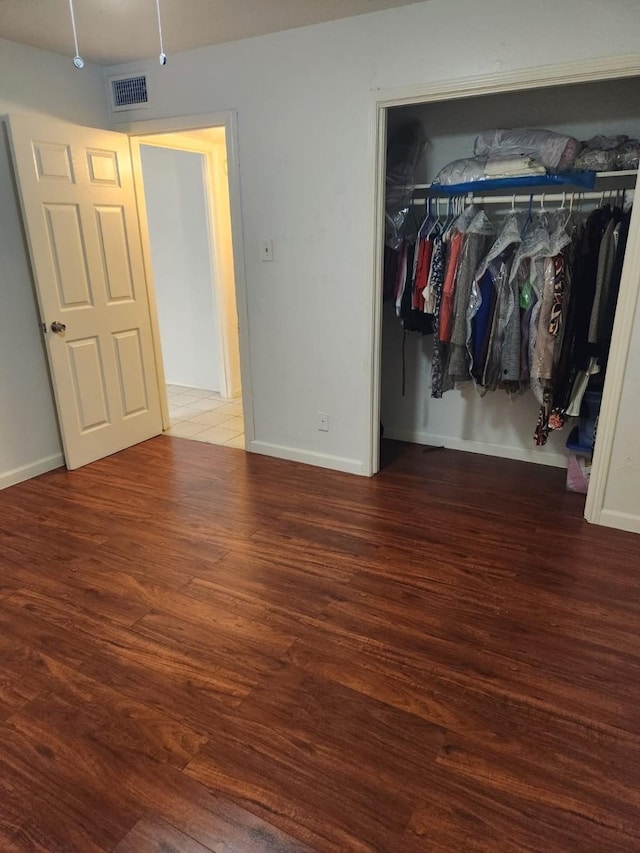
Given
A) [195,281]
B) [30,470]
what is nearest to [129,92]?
[195,281]

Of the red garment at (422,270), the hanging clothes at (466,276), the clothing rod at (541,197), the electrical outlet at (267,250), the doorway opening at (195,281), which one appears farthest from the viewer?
the doorway opening at (195,281)

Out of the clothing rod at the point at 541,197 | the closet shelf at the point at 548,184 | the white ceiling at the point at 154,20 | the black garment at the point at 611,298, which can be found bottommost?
the black garment at the point at 611,298

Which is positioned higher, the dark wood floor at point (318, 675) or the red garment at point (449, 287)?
the red garment at point (449, 287)

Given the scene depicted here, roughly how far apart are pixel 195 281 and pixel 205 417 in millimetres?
1409

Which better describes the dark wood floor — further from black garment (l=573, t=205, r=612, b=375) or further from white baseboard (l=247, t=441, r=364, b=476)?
black garment (l=573, t=205, r=612, b=375)

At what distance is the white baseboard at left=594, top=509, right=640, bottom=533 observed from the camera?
2676mm

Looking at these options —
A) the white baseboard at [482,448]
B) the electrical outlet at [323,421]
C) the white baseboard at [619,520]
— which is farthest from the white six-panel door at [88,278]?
the white baseboard at [619,520]

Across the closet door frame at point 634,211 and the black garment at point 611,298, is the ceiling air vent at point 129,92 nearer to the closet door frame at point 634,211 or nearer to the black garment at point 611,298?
the closet door frame at point 634,211

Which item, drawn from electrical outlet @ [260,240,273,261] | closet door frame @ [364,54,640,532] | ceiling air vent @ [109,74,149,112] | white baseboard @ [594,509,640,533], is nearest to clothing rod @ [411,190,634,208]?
closet door frame @ [364,54,640,532]

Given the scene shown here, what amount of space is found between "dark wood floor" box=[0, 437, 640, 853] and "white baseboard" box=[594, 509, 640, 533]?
0.22 feet

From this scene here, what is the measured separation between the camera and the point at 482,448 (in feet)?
12.1

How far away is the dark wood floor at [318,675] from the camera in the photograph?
140 centimetres

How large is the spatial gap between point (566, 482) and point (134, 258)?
3127 mm

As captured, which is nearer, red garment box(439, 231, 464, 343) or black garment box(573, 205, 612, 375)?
black garment box(573, 205, 612, 375)
